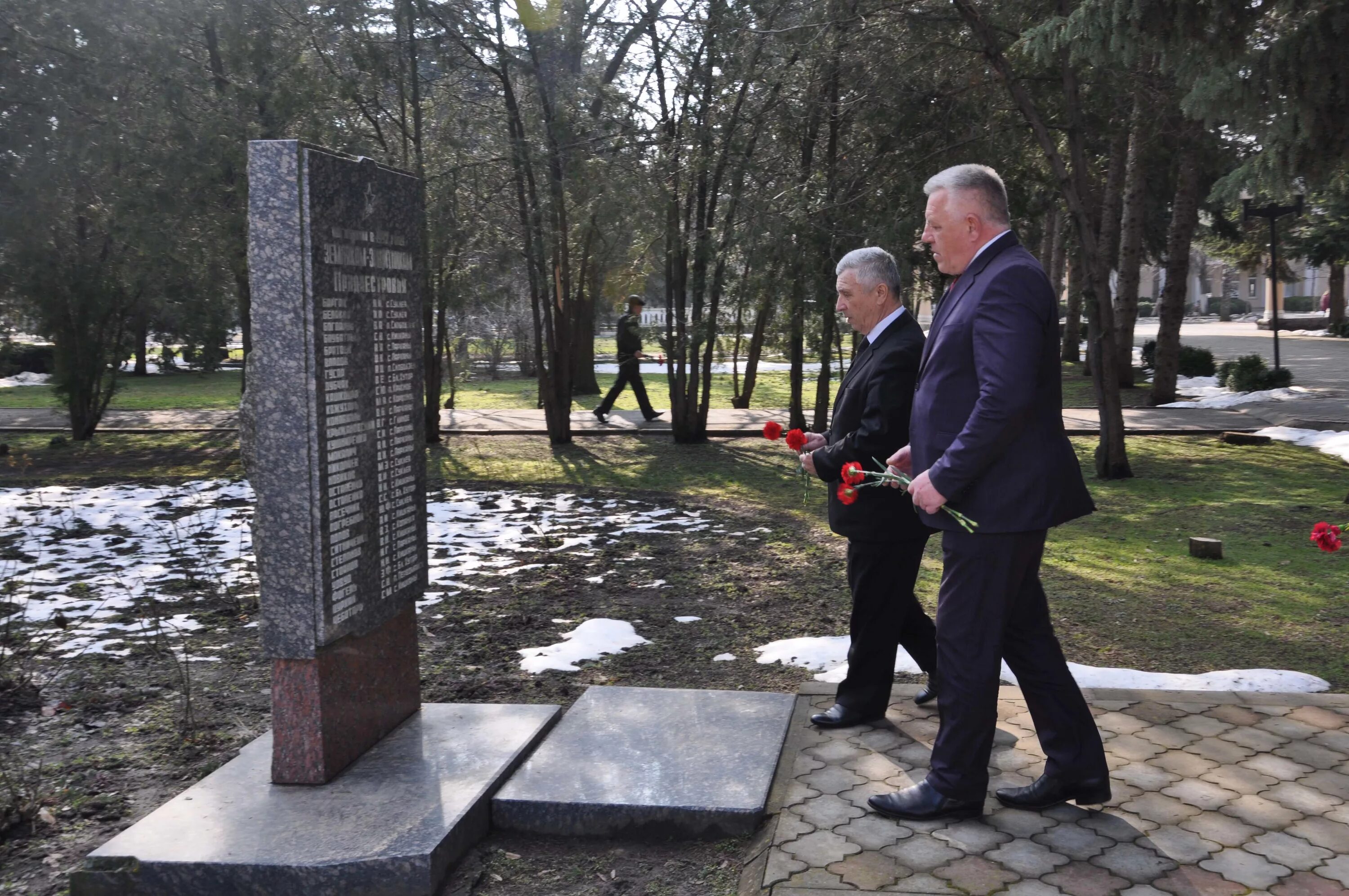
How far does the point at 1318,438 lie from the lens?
15297 mm

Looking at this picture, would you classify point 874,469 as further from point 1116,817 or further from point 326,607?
point 326,607

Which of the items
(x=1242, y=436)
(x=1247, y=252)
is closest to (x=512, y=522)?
(x=1242, y=436)

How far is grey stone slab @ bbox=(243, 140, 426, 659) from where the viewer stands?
13.3ft

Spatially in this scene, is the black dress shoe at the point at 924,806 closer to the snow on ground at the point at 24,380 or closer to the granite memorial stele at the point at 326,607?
the granite memorial stele at the point at 326,607

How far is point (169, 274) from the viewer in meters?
15.0

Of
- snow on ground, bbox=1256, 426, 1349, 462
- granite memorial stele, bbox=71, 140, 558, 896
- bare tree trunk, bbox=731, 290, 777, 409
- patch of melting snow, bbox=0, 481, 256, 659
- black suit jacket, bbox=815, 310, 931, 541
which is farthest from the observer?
bare tree trunk, bbox=731, 290, 777, 409

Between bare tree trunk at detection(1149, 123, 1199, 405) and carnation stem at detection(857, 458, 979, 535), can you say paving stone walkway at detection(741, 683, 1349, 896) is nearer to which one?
carnation stem at detection(857, 458, 979, 535)

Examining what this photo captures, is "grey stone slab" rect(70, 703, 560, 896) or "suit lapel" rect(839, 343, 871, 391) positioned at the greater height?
"suit lapel" rect(839, 343, 871, 391)

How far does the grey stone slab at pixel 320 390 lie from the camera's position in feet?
13.3

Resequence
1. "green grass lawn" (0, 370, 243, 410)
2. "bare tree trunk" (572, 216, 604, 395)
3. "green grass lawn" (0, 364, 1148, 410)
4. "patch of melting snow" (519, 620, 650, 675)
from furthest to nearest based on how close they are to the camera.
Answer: "green grass lawn" (0, 370, 243, 410), "green grass lawn" (0, 364, 1148, 410), "bare tree trunk" (572, 216, 604, 395), "patch of melting snow" (519, 620, 650, 675)

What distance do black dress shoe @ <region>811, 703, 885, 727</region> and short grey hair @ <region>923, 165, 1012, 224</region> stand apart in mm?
2067

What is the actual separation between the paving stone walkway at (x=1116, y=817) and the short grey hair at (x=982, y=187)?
1.98 metres

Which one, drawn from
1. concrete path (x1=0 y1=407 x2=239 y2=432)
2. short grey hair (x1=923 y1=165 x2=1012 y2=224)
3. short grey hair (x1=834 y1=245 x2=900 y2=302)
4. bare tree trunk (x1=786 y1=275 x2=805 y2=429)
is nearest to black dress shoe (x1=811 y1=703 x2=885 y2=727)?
short grey hair (x1=834 y1=245 x2=900 y2=302)

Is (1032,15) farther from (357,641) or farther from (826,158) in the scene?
(357,641)
